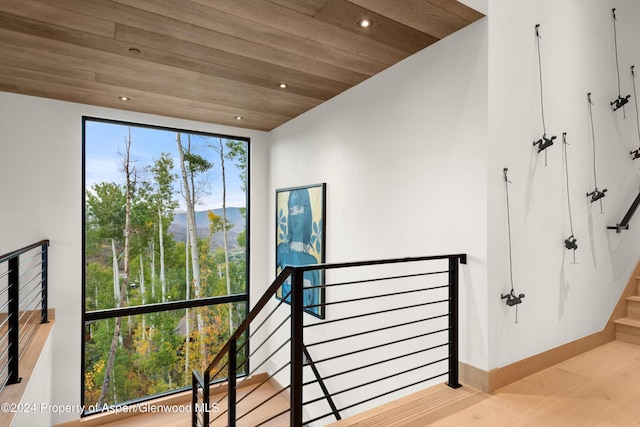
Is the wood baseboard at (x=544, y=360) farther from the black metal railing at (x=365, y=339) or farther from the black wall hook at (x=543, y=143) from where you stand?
the black wall hook at (x=543, y=143)

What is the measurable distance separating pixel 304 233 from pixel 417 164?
176 centimetres

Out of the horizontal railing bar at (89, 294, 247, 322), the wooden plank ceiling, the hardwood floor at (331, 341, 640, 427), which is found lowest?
the hardwood floor at (331, 341, 640, 427)

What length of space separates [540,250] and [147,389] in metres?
4.37

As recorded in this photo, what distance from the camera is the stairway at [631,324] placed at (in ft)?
9.18

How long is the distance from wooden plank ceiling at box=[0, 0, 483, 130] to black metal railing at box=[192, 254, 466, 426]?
1.47 meters

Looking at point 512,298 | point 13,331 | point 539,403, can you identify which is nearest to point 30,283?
point 13,331

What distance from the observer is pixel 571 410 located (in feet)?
6.16

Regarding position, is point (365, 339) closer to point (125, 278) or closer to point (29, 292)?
point (125, 278)

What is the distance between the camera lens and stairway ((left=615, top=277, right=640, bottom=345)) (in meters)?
2.80

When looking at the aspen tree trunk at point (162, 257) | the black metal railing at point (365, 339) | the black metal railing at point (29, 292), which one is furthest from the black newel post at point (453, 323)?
the aspen tree trunk at point (162, 257)

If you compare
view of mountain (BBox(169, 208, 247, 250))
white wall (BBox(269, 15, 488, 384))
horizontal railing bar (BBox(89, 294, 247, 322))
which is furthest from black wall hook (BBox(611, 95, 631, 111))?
horizontal railing bar (BBox(89, 294, 247, 322))

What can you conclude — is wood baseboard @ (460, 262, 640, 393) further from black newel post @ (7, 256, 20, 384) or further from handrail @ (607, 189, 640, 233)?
black newel post @ (7, 256, 20, 384)

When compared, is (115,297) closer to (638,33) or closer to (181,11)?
(181,11)

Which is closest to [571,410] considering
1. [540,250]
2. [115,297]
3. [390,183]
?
[540,250]
